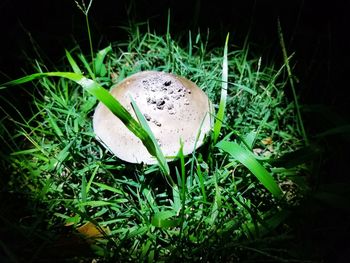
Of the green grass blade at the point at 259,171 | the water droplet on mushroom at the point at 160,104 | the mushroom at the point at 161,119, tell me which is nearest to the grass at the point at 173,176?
the green grass blade at the point at 259,171

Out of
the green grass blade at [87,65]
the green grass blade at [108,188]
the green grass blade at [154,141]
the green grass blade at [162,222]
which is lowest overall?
the green grass blade at [162,222]

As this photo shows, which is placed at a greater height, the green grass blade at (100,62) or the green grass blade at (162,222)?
the green grass blade at (100,62)

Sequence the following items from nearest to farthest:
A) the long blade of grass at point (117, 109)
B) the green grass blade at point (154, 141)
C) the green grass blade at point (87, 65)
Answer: the long blade of grass at point (117, 109)
the green grass blade at point (154, 141)
the green grass blade at point (87, 65)

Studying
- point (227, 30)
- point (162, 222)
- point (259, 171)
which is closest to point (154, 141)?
point (162, 222)

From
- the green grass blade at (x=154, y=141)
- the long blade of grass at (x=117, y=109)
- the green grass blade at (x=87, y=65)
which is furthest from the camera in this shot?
the green grass blade at (x=87, y=65)

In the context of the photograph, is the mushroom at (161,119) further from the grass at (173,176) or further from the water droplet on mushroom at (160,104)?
the grass at (173,176)

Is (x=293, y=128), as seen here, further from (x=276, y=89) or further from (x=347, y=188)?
(x=347, y=188)

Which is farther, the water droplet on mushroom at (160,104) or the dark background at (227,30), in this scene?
the dark background at (227,30)

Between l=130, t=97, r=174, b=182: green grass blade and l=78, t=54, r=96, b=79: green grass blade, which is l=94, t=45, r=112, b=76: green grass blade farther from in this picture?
l=130, t=97, r=174, b=182: green grass blade
